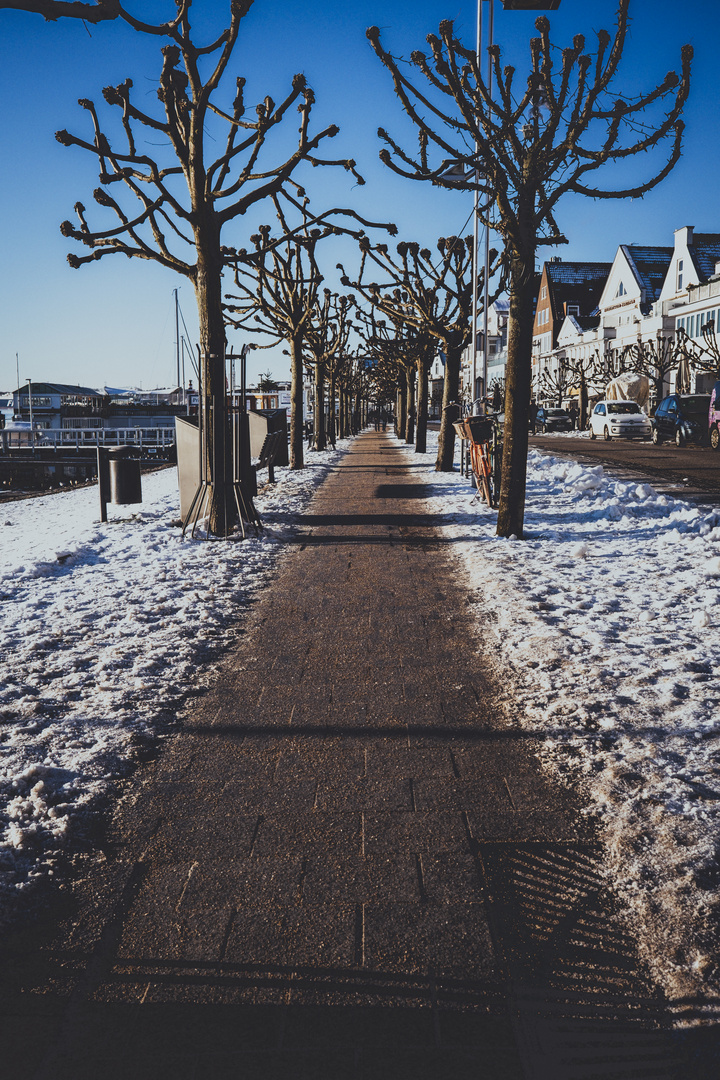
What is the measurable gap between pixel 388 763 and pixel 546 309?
78.2m

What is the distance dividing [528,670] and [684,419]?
2747 cm

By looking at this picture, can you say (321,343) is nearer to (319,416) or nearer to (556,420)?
(319,416)

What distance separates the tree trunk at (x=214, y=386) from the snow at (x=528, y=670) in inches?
24.7

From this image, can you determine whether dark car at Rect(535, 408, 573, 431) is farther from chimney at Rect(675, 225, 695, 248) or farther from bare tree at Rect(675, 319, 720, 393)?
chimney at Rect(675, 225, 695, 248)

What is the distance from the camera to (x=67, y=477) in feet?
119

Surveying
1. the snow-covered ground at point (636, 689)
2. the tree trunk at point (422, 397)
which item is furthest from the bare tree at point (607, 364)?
the snow-covered ground at point (636, 689)

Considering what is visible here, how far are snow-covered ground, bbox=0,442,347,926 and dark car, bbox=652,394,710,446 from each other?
2287cm

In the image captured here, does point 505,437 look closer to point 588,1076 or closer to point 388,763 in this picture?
point 388,763

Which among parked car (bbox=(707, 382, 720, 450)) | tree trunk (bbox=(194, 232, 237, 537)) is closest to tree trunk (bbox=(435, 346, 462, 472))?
tree trunk (bbox=(194, 232, 237, 537))

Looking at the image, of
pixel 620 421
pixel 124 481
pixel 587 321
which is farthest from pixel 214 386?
pixel 587 321

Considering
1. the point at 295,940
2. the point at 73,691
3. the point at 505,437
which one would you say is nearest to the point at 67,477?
the point at 505,437

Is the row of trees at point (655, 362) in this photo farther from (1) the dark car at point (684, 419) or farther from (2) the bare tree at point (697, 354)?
(1) the dark car at point (684, 419)

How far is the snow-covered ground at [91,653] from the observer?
3174mm

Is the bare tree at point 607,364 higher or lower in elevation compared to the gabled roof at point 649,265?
lower
